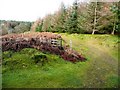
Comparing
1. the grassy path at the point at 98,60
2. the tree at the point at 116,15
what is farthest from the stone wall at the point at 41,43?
the tree at the point at 116,15

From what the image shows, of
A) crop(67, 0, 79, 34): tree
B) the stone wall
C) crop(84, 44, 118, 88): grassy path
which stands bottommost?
crop(84, 44, 118, 88): grassy path

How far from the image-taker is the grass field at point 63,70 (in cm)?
867

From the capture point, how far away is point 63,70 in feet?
31.9

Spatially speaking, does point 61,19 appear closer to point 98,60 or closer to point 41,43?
point 41,43

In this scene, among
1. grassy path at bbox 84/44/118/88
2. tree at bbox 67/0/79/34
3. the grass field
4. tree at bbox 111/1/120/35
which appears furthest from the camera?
tree at bbox 111/1/120/35

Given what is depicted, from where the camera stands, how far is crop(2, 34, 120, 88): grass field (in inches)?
341

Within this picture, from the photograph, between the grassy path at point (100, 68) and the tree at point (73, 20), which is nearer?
the grassy path at point (100, 68)

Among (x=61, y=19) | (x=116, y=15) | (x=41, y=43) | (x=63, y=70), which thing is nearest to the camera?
(x=63, y=70)

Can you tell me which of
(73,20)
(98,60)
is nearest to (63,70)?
(98,60)

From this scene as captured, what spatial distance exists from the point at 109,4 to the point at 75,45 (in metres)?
3.02

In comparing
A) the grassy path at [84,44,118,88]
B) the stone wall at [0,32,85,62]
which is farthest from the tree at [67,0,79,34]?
the grassy path at [84,44,118,88]

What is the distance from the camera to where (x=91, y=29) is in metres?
12.5

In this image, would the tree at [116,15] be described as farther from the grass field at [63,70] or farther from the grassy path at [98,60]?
the grass field at [63,70]

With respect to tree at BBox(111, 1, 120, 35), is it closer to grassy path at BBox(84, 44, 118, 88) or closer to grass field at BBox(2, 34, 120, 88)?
grass field at BBox(2, 34, 120, 88)
